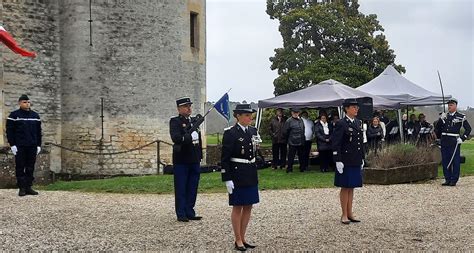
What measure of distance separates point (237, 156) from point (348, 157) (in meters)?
2.16

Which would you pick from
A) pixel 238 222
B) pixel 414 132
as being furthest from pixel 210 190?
pixel 414 132

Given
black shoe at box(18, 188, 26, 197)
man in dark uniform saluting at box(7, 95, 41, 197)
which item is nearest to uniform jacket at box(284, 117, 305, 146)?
man in dark uniform saluting at box(7, 95, 41, 197)

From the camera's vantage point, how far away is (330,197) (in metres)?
10.7

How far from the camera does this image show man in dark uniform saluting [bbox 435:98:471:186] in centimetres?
1202

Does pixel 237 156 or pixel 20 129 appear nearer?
pixel 237 156

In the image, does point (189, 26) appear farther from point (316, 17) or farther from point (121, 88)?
point (316, 17)

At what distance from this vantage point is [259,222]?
27.2 ft

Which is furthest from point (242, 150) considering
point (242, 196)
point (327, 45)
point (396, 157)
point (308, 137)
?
point (327, 45)

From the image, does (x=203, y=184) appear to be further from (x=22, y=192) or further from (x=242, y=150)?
(x=242, y=150)

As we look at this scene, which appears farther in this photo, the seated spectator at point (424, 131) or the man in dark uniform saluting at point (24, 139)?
the seated spectator at point (424, 131)

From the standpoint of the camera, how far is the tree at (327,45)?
1275 inches

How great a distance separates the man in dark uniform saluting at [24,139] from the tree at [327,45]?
22.0 metres

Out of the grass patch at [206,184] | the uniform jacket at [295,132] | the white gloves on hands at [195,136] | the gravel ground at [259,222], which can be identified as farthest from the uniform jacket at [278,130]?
the white gloves on hands at [195,136]

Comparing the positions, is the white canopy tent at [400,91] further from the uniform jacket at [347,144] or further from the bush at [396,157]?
the uniform jacket at [347,144]
